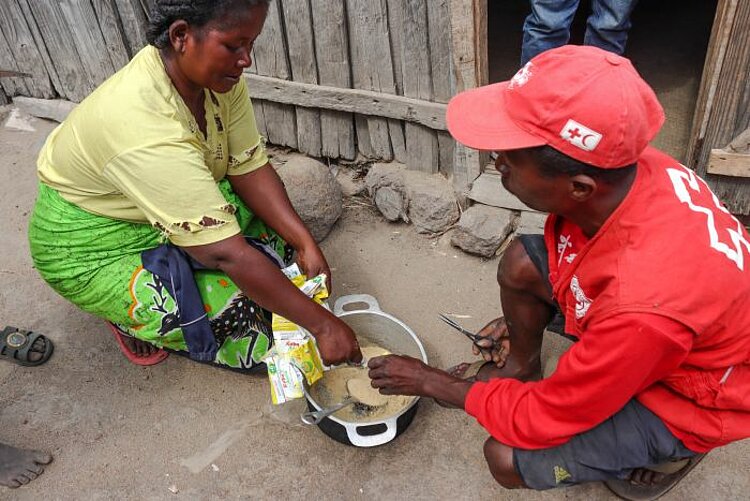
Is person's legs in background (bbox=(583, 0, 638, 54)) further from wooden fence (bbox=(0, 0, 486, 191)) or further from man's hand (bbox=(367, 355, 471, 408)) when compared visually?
man's hand (bbox=(367, 355, 471, 408))

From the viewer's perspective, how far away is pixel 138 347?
2.41 meters

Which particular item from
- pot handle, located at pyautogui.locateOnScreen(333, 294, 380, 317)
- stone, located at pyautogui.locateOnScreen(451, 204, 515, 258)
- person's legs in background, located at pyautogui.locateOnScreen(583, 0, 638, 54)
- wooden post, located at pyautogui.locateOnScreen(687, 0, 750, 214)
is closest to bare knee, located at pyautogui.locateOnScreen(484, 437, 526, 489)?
pot handle, located at pyautogui.locateOnScreen(333, 294, 380, 317)

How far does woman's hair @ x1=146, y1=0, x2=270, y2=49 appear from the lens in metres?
1.49

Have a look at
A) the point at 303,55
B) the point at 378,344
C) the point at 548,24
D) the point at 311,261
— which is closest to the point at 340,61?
the point at 303,55

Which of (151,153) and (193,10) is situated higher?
(193,10)

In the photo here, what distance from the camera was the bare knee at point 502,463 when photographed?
1609mm

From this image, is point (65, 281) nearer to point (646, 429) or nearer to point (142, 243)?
point (142, 243)

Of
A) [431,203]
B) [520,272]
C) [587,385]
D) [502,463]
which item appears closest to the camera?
[587,385]

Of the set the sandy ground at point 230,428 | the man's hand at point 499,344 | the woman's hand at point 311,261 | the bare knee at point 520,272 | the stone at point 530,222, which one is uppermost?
→ the bare knee at point 520,272

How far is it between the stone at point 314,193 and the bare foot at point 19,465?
4.56 feet

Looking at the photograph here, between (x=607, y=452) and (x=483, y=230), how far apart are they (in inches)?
52.9

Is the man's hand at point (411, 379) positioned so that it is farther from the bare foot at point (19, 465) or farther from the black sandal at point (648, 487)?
the bare foot at point (19, 465)

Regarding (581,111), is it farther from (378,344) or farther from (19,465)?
(19,465)

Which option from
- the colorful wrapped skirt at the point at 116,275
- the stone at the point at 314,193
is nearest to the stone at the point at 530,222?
the stone at the point at 314,193
